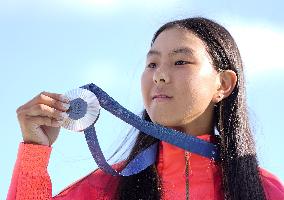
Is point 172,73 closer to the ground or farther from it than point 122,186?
farther from it

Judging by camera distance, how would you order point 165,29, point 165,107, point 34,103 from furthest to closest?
point 165,29 → point 165,107 → point 34,103

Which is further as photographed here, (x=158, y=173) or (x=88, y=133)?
(x=158, y=173)

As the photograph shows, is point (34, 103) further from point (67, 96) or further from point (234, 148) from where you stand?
point (234, 148)

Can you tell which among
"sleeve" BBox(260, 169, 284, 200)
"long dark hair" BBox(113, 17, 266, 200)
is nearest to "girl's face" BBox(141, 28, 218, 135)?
"long dark hair" BBox(113, 17, 266, 200)

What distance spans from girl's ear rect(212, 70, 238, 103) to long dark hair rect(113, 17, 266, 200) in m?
0.04

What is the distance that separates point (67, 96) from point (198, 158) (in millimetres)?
1136

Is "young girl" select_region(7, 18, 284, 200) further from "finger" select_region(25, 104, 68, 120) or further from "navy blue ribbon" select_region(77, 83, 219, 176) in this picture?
"finger" select_region(25, 104, 68, 120)

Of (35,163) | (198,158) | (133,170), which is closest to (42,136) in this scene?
(35,163)

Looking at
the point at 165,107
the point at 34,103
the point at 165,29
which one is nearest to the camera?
the point at 34,103

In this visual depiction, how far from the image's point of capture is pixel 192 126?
629 centimetres

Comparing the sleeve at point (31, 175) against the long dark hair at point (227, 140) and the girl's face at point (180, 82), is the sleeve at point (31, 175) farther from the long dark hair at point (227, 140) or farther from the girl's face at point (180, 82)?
the girl's face at point (180, 82)

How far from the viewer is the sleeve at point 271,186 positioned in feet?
20.4

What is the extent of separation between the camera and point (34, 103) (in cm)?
550

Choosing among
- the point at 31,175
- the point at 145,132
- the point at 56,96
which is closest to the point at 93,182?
the point at 145,132
